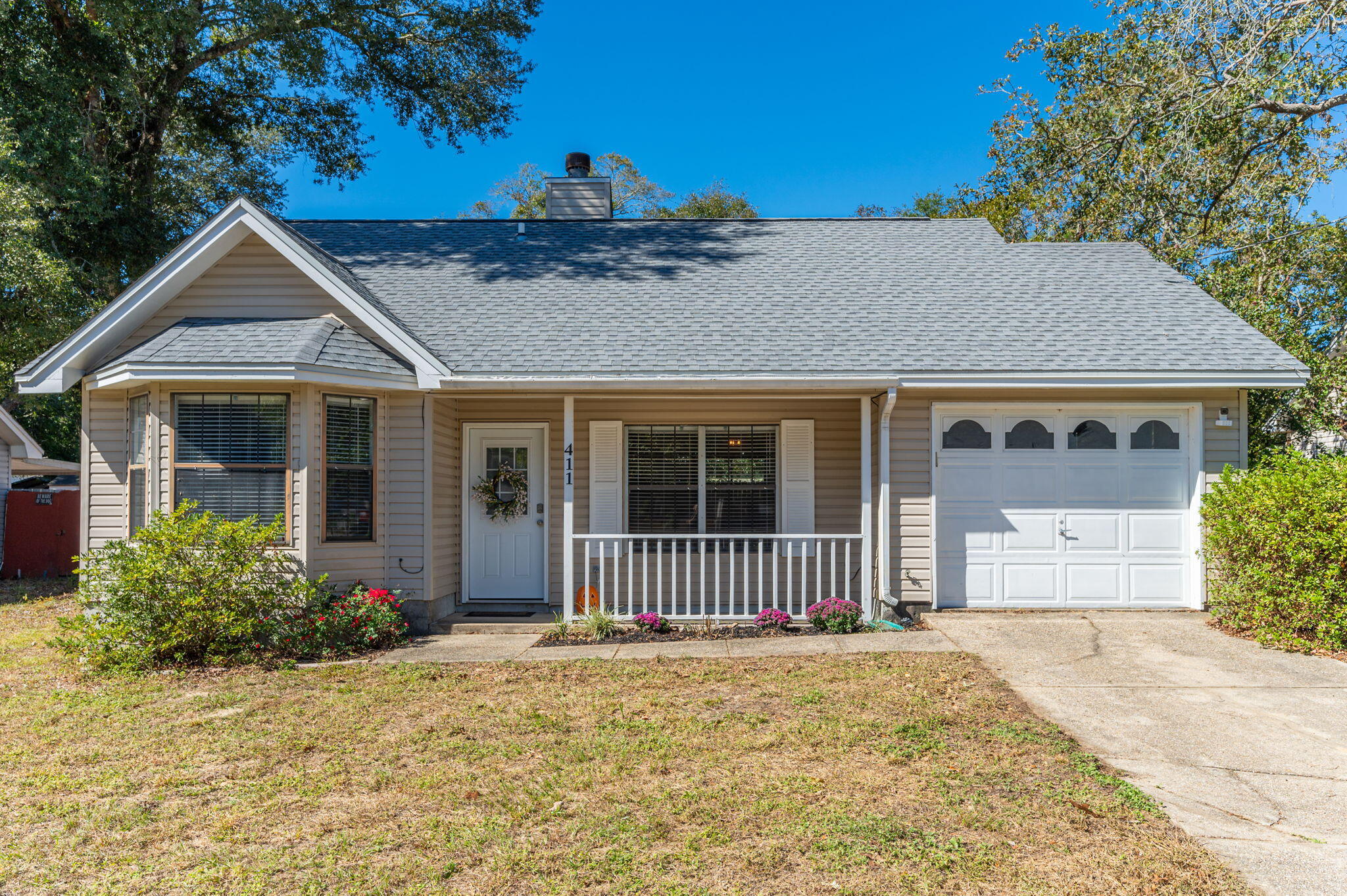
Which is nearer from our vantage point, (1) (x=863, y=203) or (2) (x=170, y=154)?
(2) (x=170, y=154)

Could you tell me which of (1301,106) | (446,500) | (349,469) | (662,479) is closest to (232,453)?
(349,469)

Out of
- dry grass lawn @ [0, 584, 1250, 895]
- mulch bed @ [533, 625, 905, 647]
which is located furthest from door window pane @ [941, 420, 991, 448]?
dry grass lawn @ [0, 584, 1250, 895]

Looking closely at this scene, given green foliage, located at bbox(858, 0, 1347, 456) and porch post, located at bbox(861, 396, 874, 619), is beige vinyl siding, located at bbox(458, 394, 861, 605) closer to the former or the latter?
porch post, located at bbox(861, 396, 874, 619)

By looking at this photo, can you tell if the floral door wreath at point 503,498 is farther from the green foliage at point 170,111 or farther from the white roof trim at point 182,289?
the green foliage at point 170,111

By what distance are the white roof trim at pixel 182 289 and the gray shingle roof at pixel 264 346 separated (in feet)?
0.75

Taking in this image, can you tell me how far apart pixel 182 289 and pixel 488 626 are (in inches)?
184

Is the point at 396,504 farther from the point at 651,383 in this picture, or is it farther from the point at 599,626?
the point at 651,383

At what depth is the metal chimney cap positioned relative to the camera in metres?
14.9

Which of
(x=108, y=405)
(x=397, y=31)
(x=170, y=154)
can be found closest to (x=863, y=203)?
(x=397, y=31)

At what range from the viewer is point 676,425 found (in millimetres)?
10148

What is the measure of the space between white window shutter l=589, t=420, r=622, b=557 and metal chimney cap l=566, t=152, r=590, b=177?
258 inches

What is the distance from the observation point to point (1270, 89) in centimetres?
1303

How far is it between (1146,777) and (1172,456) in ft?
18.5

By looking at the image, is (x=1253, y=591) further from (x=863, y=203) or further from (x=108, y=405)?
(x=863, y=203)
